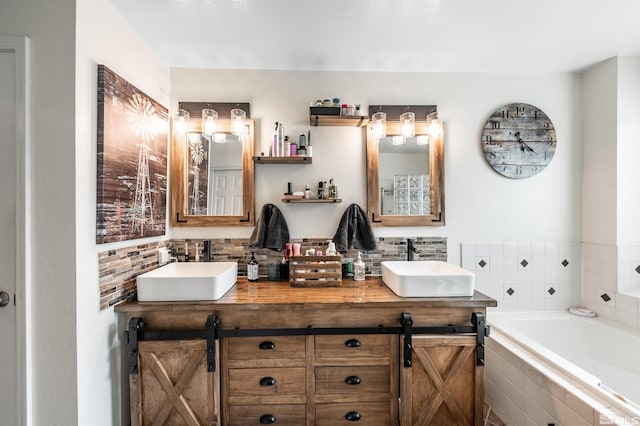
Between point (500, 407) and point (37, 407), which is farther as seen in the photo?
point (500, 407)

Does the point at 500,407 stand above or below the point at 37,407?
below

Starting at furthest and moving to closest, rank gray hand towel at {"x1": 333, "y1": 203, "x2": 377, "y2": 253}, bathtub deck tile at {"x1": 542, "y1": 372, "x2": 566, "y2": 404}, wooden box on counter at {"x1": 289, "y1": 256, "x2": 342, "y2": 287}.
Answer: gray hand towel at {"x1": 333, "y1": 203, "x2": 377, "y2": 253}, wooden box on counter at {"x1": 289, "y1": 256, "x2": 342, "y2": 287}, bathtub deck tile at {"x1": 542, "y1": 372, "x2": 566, "y2": 404}

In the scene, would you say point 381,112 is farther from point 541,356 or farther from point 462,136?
point 541,356

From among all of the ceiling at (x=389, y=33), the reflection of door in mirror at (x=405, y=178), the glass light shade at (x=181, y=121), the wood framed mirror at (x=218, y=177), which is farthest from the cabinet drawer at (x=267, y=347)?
the ceiling at (x=389, y=33)

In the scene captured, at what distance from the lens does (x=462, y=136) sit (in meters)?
2.31

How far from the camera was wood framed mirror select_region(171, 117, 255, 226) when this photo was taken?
220 centimetres

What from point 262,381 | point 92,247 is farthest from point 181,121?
point 262,381

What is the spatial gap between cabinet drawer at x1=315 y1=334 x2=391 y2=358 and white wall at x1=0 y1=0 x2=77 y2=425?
4.04ft

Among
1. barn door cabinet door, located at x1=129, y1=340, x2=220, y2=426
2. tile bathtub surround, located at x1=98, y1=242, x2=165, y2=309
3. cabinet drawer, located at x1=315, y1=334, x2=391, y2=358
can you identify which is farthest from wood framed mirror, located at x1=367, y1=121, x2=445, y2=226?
tile bathtub surround, located at x1=98, y1=242, x2=165, y2=309

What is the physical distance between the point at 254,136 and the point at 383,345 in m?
1.72

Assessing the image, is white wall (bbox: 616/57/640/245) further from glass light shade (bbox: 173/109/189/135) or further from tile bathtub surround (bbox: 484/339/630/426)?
glass light shade (bbox: 173/109/189/135)

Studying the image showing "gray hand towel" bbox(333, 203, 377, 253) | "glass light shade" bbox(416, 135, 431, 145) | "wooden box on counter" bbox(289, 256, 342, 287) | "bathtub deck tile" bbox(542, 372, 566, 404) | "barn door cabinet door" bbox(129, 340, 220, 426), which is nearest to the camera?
"bathtub deck tile" bbox(542, 372, 566, 404)

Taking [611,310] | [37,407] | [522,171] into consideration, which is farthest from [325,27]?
[611,310]

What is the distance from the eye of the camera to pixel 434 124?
2.19 meters
